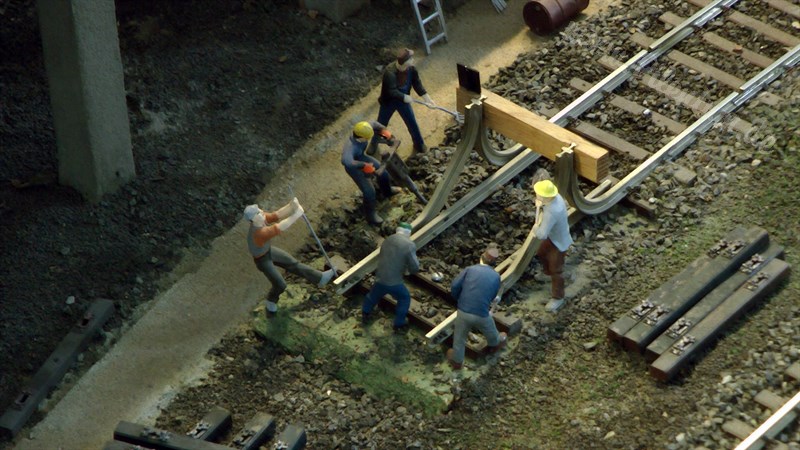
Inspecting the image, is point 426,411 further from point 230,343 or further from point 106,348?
point 106,348

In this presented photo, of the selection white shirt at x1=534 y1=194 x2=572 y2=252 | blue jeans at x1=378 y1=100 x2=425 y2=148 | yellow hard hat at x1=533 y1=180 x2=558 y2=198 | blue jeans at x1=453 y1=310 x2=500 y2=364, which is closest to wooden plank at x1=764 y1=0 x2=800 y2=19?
blue jeans at x1=378 y1=100 x2=425 y2=148

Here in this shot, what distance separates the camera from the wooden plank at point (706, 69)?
20859mm

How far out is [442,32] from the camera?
22875mm

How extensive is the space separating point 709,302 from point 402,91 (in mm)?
4871

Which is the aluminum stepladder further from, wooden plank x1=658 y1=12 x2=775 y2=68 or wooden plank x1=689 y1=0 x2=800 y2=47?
wooden plank x1=689 y1=0 x2=800 y2=47

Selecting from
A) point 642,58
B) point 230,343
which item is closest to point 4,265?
point 230,343

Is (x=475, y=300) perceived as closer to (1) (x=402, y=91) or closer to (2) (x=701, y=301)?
(2) (x=701, y=301)

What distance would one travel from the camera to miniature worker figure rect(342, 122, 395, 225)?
18984mm

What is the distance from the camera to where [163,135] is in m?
21.3

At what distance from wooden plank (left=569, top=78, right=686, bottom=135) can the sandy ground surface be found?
1416 millimetres

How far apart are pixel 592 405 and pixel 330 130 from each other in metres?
5.93

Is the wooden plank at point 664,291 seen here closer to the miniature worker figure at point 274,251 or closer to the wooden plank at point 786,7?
the miniature worker figure at point 274,251

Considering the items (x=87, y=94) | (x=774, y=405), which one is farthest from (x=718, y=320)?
(x=87, y=94)

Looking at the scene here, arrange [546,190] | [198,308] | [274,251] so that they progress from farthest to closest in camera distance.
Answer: [198,308] → [274,251] → [546,190]
